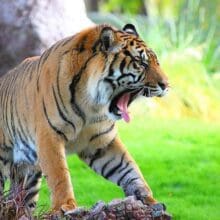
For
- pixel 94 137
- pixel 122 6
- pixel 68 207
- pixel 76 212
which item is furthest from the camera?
pixel 122 6

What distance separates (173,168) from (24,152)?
3.29 meters

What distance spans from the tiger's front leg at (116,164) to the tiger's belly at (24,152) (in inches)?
14.9

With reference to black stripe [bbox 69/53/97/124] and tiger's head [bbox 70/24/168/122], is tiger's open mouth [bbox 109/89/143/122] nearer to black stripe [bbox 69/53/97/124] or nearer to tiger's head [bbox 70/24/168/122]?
tiger's head [bbox 70/24/168/122]

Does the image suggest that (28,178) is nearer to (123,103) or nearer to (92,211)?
(123,103)

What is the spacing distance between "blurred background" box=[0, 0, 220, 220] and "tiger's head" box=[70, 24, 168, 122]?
4.64ft

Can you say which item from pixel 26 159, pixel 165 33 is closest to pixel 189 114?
pixel 165 33

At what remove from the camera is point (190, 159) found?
10.8m

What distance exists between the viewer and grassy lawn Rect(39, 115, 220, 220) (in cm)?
837

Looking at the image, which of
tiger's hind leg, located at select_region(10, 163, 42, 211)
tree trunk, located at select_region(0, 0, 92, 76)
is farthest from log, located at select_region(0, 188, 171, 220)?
tree trunk, located at select_region(0, 0, 92, 76)

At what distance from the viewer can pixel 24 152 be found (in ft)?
23.5

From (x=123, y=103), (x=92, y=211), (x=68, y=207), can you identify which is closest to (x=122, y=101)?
(x=123, y=103)

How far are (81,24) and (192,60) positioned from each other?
5.02 m

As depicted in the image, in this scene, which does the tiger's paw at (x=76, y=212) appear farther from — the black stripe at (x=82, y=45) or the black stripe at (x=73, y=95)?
the black stripe at (x=82, y=45)

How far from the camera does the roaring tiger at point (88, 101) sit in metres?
6.50
